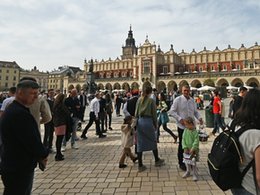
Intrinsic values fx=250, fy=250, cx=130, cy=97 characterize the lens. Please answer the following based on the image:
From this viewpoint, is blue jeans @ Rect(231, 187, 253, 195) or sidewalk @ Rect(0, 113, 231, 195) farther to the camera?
sidewalk @ Rect(0, 113, 231, 195)

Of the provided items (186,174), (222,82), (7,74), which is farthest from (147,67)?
(7,74)

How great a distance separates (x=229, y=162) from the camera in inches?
79.4

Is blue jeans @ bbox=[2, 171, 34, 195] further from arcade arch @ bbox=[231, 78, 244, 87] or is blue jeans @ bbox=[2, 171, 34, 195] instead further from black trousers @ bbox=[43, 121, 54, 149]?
arcade arch @ bbox=[231, 78, 244, 87]

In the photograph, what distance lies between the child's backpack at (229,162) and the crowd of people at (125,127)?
5 cm

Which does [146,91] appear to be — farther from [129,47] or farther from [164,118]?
[129,47]

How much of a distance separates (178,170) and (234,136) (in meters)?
3.71

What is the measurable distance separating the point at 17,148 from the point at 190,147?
3513mm

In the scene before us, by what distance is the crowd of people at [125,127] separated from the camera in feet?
6.92

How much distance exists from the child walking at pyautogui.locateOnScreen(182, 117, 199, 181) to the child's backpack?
2896 mm

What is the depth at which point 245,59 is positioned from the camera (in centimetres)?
5844

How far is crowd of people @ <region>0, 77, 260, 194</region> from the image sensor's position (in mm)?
2109

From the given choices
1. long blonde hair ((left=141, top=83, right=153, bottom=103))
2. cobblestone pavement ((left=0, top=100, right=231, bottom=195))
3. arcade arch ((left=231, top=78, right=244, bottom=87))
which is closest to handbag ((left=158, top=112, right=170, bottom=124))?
cobblestone pavement ((left=0, top=100, right=231, bottom=195))

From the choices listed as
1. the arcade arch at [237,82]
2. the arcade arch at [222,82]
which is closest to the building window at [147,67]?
the arcade arch at [222,82]

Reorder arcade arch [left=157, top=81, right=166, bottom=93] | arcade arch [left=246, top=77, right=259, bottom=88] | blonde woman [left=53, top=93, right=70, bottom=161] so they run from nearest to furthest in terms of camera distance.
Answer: blonde woman [left=53, top=93, right=70, bottom=161]
arcade arch [left=246, top=77, right=259, bottom=88]
arcade arch [left=157, top=81, right=166, bottom=93]
